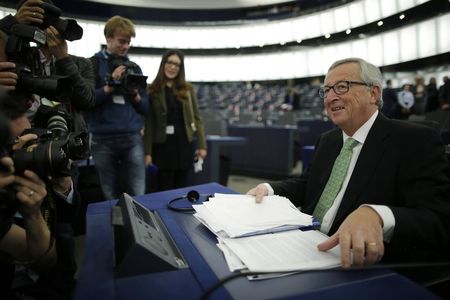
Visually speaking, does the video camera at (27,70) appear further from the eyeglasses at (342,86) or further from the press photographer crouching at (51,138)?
Result: the eyeglasses at (342,86)

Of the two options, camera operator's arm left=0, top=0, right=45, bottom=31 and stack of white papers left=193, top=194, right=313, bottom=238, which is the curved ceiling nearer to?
camera operator's arm left=0, top=0, right=45, bottom=31

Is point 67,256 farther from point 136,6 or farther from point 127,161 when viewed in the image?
point 136,6

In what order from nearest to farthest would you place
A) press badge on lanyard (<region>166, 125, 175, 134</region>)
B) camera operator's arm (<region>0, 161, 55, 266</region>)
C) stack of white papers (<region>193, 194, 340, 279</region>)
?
1. stack of white papers (<region>193, 194, 340, 279</region>)
2. camera operator's arm (<region>0, 161, 55, 266</region>)
3. press badge on lanyard (<region>166, 125, 175, 134</region>)

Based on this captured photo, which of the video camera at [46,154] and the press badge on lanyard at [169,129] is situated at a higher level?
the press badge on lanyard at [169,129]

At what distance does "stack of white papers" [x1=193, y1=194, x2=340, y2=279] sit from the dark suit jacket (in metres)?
0.24

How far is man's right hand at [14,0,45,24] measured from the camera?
1256mm

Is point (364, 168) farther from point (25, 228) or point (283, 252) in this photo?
point (25, 228)

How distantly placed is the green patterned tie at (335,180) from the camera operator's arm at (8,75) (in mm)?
1069

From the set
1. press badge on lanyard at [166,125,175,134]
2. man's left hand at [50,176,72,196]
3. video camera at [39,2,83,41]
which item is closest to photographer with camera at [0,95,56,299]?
man's left hand at [50,176,72,196]

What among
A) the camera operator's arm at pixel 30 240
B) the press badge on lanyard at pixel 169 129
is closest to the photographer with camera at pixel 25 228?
the camera operator's arm at pixel 30 240

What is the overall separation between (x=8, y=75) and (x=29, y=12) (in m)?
0.36

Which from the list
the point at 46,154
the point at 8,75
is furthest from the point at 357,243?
the point at 8,75

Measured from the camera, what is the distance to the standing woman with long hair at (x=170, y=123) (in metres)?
2.39

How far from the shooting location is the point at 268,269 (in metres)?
0.58
